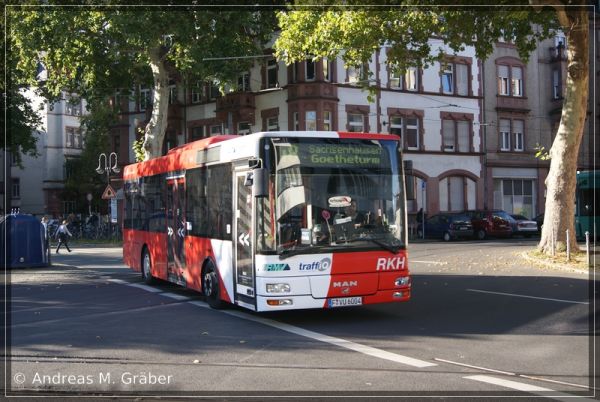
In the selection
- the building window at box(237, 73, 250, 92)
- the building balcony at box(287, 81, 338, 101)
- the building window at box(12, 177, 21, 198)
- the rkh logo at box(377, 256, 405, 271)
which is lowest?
the rkh logo at box(377, 256, 405, 271)

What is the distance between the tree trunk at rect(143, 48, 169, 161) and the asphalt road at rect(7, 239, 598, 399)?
1418 cm

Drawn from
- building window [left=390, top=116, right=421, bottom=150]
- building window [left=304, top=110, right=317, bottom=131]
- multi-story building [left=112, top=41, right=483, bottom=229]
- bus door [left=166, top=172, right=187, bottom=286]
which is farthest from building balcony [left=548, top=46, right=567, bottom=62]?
bus door [left=166, top=172, right=187, bottom=286]

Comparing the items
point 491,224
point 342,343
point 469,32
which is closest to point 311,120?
point 491,224

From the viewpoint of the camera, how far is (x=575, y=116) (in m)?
20.3

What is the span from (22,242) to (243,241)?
14738mm

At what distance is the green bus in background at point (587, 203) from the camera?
1237 inches

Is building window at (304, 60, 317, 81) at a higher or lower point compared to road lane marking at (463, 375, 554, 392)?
higher

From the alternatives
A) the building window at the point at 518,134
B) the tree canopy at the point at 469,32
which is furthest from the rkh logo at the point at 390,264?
the building window at the point at 518,134

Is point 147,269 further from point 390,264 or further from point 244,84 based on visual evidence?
point 244,84

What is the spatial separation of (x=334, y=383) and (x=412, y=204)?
36.1 metres

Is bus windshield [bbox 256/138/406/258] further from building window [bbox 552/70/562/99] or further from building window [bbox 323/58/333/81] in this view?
building window [bbox 552/70/562/99]

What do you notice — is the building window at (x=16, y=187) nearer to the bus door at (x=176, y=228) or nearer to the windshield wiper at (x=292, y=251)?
the bus door at (x=176, y=228)

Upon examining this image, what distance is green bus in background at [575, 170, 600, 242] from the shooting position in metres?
31.4

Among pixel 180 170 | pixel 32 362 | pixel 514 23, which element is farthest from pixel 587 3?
pixel 32 362
